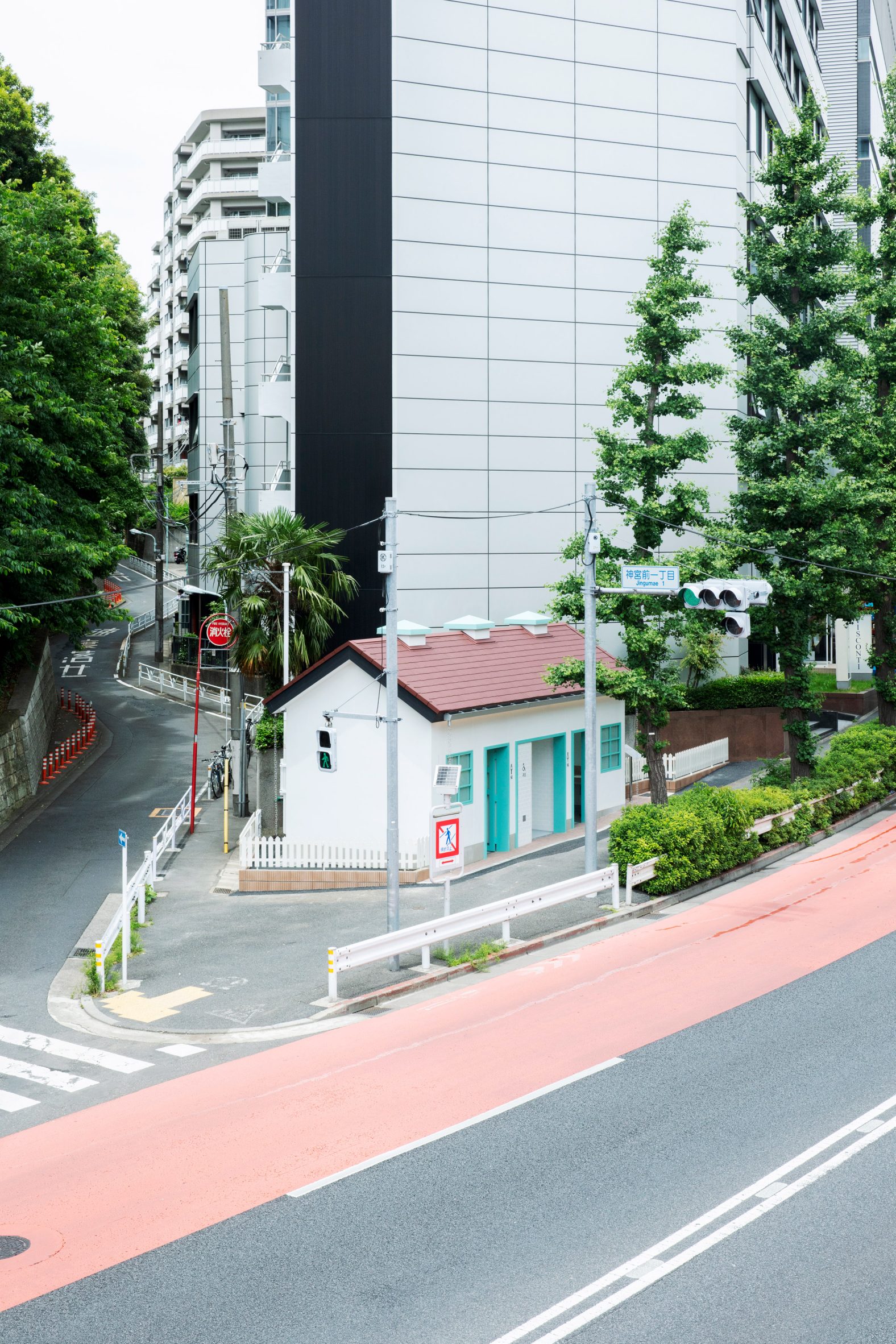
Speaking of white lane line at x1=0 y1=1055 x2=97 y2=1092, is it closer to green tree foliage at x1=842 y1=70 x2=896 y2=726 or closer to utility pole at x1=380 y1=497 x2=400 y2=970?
utility pole at x1=380 y1=497 x2=400 y2=970

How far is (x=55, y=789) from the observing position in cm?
3581

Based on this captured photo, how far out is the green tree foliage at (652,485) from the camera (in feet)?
82.3

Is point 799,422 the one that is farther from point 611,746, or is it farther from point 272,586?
point 272,586

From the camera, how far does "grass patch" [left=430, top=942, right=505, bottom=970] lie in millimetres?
17484

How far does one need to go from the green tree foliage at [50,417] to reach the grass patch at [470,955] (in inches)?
481

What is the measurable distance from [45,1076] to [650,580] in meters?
12.1

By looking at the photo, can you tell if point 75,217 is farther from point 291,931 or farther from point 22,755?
point 291,931

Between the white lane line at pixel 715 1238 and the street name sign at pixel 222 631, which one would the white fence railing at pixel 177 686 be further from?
the white lane line at pixel 715 1238

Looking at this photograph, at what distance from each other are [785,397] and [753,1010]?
57.1ft

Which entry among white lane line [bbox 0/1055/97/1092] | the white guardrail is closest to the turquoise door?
the white guardrail

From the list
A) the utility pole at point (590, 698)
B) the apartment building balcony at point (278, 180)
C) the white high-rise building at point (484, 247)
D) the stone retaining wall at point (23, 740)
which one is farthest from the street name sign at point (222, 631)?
the utility pole at point (590, 698)

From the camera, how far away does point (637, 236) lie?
37.8 m

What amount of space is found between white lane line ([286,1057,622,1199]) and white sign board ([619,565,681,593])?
9.10 m

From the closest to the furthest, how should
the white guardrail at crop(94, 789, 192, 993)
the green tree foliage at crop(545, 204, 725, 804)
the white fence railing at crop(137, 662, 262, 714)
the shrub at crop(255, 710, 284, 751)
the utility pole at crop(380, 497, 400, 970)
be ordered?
the white guardrail at crop(94, 789, 192, 993) → the utility pole at crop(380, 497, 400, 970) → the green tree foliage at crop(545, 204, 725, 804) → the shrub at crop(255, 710, 284, 751) → the white fence railing at crop(137, 662, 262, 714)
